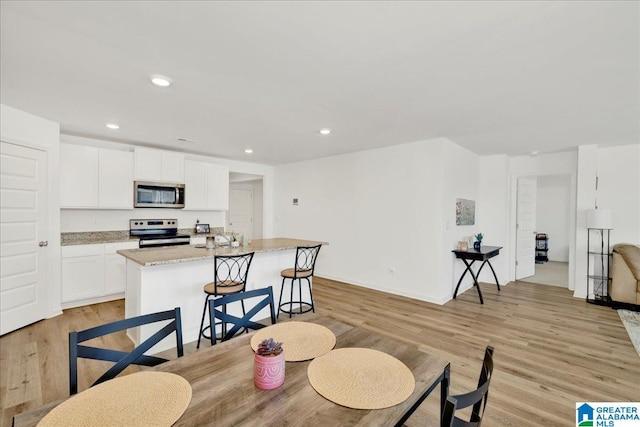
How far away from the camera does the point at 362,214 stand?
534 centimetres

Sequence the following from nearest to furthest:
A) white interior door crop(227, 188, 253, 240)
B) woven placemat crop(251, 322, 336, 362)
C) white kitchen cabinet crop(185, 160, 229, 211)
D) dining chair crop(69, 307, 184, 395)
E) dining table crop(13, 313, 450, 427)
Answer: dining table crop(13, 313, 450, 427), dining chair crop(69, 307, 184, 395), woven placemat crop(251, 322, 336, 362), white kitchen cabinet crop(185, 160, 229, 211), white interior door crop(227, 188, 253, 240)

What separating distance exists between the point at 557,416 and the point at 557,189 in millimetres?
8162

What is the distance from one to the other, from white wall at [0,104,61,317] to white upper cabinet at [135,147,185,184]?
1.04m

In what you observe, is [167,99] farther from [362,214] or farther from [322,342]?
[362,214]

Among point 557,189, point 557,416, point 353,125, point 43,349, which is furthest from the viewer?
point 557,189

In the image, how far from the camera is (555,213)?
816 cm

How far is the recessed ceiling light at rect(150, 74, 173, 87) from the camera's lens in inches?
96.1

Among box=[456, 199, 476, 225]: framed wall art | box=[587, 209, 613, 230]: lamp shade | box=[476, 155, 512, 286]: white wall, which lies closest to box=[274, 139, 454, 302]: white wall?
box=[456, 199, 476, 225]: framed wall art

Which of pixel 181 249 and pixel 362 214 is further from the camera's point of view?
pixel 362 214

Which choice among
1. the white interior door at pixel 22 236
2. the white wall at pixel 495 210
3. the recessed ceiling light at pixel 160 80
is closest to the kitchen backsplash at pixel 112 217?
the white interior door at pixel 22 236

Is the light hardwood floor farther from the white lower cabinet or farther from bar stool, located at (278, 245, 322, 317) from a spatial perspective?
bar stool, located at (278, 245, 322, 317)

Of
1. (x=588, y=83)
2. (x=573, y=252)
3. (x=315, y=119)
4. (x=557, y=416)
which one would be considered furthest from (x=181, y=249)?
(x=573, y=252)

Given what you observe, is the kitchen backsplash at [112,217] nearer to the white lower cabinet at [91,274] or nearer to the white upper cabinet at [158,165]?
the white lower cabinet at [91,274]

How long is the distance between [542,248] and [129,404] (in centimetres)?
978
